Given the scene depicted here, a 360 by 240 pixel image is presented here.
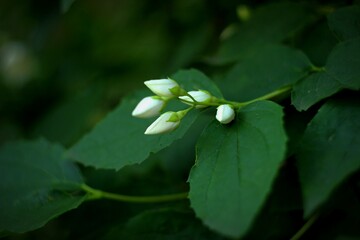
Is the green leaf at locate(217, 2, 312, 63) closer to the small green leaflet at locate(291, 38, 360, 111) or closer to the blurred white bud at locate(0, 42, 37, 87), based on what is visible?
the small green leaflet at locate(291, 38, 360, 111)

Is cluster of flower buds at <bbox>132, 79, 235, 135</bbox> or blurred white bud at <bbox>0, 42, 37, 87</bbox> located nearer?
cluster of flower buds at <bbox>132, 79, 235, 135</bbox>

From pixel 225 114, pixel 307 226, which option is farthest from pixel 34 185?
pixel 307 226

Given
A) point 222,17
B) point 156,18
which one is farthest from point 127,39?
point 222,17

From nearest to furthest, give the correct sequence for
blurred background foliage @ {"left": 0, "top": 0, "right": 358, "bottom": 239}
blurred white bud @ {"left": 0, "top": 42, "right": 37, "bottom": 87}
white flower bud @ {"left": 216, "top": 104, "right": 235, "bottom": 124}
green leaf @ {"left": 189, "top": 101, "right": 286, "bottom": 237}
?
1. green leaf @ {"left": 189, "top": 101, "right": 286, "bottom": 237}
2. white flower bud @ {"left": 216, "top": 104, "right": 235, "bottom": 124}
3. blurred background foliage @ {"left": 0, "top": 0, "right": 358, "bottom": 239}
4. blurred white bud @ {"left": 0, "top": 42, "right": 37, "bottom": 87}

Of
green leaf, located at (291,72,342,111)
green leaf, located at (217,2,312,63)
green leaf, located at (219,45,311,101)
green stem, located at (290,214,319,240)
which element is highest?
green leaf, located at (217,2,312,63)

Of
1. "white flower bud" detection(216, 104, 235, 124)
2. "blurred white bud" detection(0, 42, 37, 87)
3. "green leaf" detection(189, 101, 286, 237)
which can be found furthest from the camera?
"blurred white bud" detection(0, 42, 37, 87)

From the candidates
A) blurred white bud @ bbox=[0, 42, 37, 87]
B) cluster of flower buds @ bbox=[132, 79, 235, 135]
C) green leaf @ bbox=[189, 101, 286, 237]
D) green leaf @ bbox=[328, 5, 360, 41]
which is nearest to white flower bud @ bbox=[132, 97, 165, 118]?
cluster of flower buds @ bbox=[132, 79, 235, 135]

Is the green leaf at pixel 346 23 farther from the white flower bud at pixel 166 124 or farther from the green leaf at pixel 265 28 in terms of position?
the white flower bud at pixel 166 124
